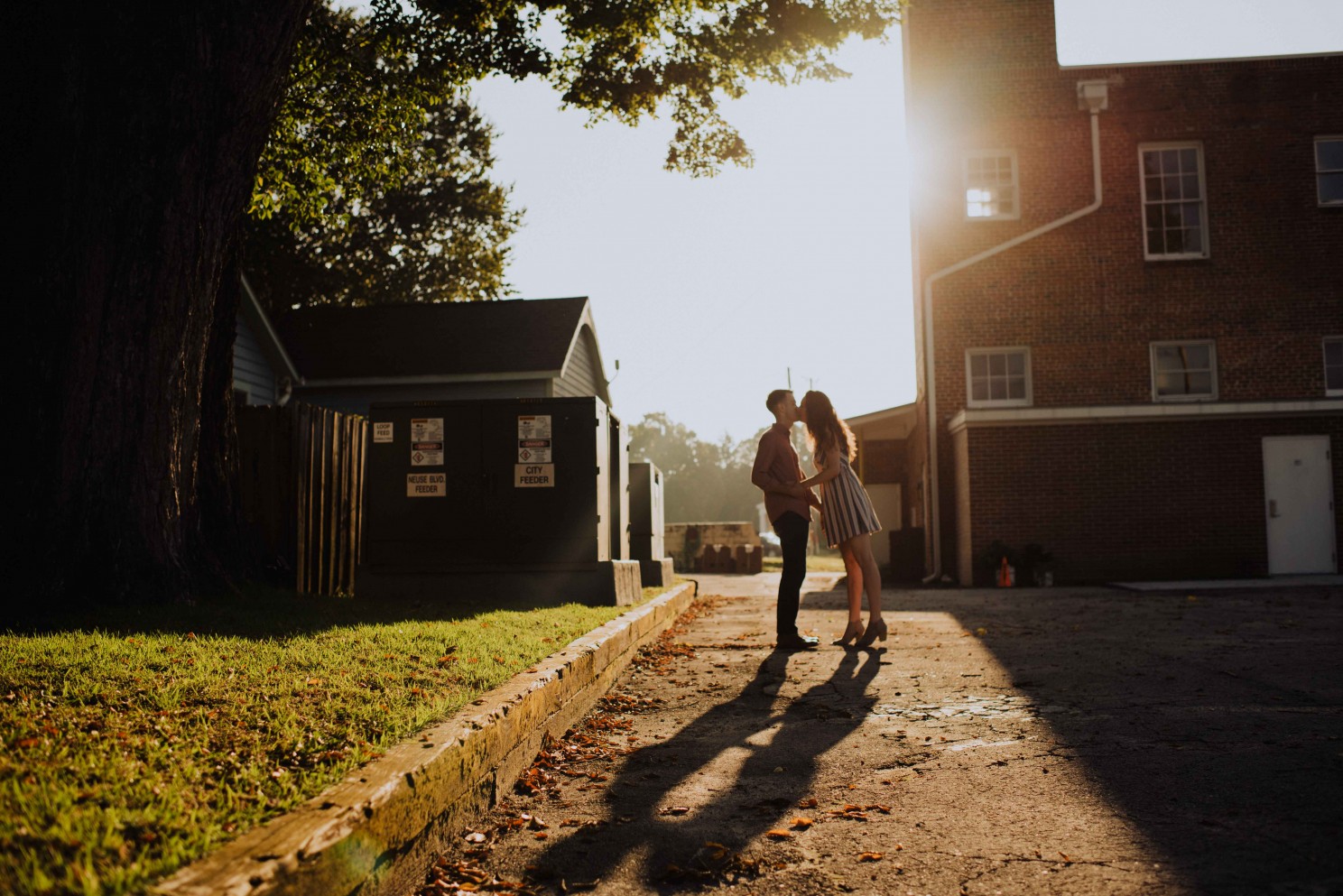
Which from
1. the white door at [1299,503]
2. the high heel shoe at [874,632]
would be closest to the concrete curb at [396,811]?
the high heel shoe at [874,632]

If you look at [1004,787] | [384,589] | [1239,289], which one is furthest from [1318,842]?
[1239,289]

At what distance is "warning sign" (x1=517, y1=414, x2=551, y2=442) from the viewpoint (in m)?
9.66

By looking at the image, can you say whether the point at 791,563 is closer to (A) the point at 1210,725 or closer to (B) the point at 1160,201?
(A) the point at 1210,725

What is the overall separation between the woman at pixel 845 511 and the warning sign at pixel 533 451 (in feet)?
8.60

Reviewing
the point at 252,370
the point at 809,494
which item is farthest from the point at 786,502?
the point at 252,370

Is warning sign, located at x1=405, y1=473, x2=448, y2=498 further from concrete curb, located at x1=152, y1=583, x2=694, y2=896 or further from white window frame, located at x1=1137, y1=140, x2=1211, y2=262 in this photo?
white window frame, located at x1=1137, y1=140, x2=1211, y2=262

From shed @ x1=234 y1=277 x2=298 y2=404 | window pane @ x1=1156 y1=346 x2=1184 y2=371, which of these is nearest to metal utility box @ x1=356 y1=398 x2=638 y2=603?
shed @ x1=234 y1=277 x2=298 y2=404

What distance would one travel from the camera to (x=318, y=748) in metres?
3.37

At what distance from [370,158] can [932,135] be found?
36.7 feet

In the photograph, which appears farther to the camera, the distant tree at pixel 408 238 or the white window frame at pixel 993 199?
the distant tree at pixel 408 238

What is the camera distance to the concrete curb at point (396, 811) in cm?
223

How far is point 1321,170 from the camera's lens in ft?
65.4

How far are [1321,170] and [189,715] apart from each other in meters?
22.4

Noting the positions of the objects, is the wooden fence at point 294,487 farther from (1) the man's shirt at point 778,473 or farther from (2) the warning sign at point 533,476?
(1) the man's shirt at point 778,473
